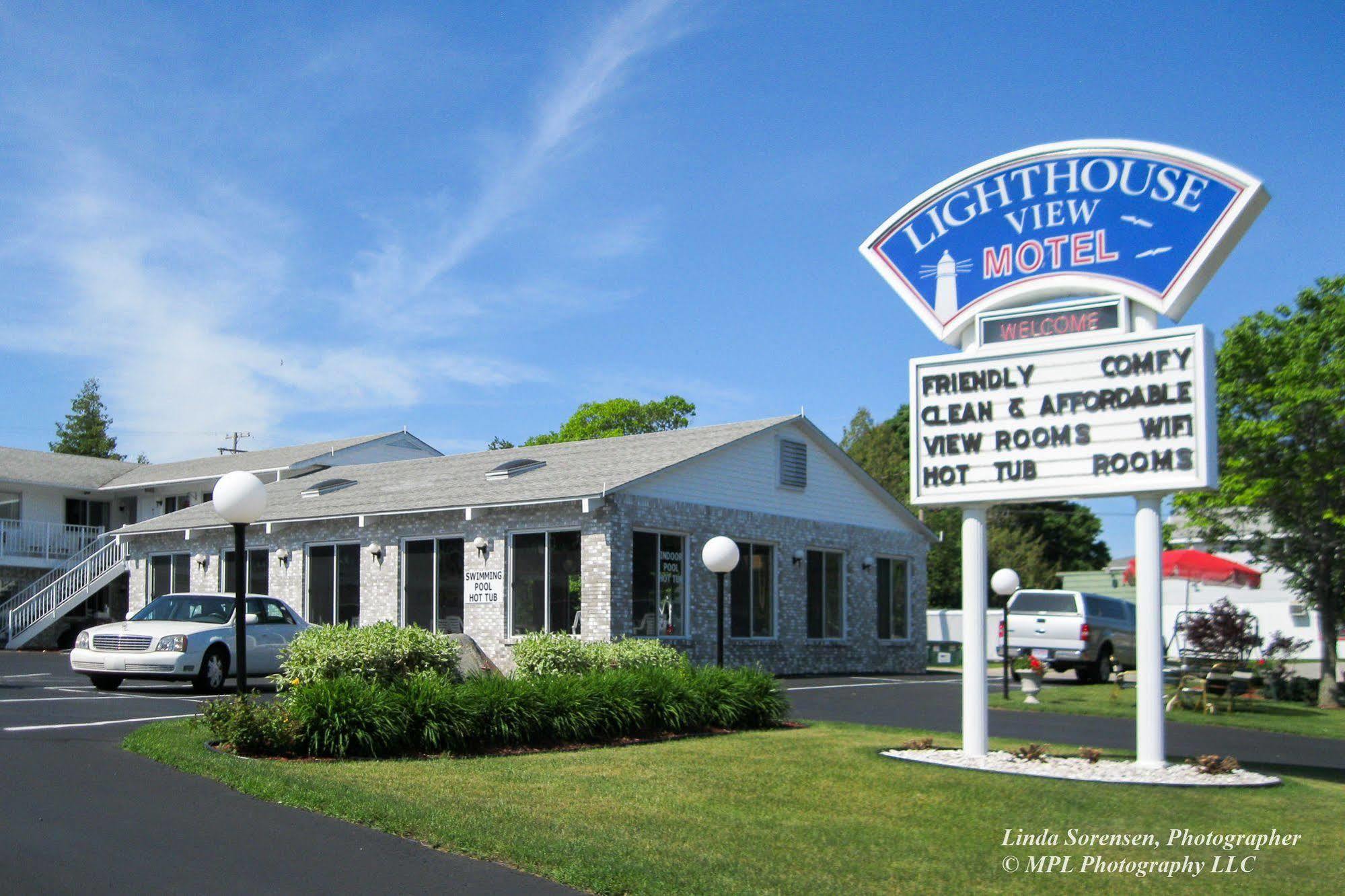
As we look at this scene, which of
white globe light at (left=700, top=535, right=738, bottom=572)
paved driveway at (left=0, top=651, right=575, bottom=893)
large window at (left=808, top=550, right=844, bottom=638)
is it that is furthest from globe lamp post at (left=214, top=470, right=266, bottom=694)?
large window at (left=808, top=550, right=844, bottom=638)

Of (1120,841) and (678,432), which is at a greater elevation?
(678,432)

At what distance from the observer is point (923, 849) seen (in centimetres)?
736

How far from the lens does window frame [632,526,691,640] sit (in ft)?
69.8

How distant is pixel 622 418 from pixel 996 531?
17.4 m

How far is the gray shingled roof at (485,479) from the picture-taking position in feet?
70.7

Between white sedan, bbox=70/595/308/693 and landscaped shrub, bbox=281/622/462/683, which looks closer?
landscaped shrub, bbox=281/622/462/683

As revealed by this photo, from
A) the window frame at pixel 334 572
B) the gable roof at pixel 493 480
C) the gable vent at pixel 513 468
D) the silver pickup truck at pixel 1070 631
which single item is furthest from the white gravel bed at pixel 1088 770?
the window frame at pixel 334 572

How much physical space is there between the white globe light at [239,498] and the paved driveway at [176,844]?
2.17m

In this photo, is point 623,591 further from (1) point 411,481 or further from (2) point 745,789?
(2) point 745,789

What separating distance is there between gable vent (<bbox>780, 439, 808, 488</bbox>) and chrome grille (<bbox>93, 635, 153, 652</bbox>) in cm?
1265

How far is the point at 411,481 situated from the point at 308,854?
771 inches

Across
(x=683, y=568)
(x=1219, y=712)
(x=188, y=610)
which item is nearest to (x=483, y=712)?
(x=188, y=610)

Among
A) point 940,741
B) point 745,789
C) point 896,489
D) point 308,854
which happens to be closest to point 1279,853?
point 745,789

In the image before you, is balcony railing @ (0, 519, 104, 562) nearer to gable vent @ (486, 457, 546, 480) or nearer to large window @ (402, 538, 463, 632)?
large window @ (402, 538, 463, 632)
